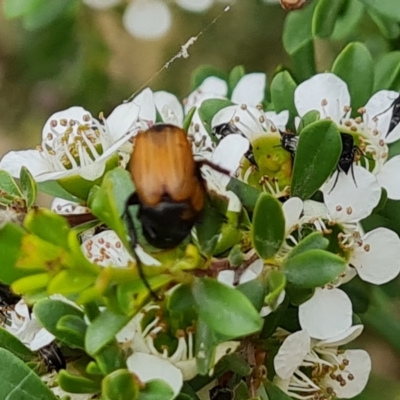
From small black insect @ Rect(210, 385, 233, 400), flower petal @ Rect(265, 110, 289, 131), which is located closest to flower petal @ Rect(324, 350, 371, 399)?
small black insect @ Rect(210, 385, 233, 400)

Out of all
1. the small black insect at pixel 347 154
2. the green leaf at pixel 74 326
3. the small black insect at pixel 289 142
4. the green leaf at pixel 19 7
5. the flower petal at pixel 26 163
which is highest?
the green leaf at pixel 19 7

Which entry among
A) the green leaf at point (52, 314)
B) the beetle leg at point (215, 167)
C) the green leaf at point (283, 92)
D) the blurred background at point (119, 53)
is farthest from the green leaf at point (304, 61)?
Answer: the green leaf at point (52, 314)

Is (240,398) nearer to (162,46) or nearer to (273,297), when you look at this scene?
(273,297)

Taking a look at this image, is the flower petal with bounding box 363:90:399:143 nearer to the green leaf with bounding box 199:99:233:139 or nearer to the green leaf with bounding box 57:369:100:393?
the green leaf with bounding box 199:99:233:139

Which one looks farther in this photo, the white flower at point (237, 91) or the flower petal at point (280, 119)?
the white flower at point (237, 91)

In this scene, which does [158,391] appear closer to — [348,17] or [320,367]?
[320,367]

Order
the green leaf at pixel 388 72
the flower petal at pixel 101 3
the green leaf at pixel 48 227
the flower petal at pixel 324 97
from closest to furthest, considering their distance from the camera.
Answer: the green leaf at pixel 48 227
the flower petal at pixel 324 97
the green leaf at pixel 388 72
the flower petal at pixel 101 3

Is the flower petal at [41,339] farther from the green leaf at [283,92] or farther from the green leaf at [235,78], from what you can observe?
the green leaf at [235,78]
